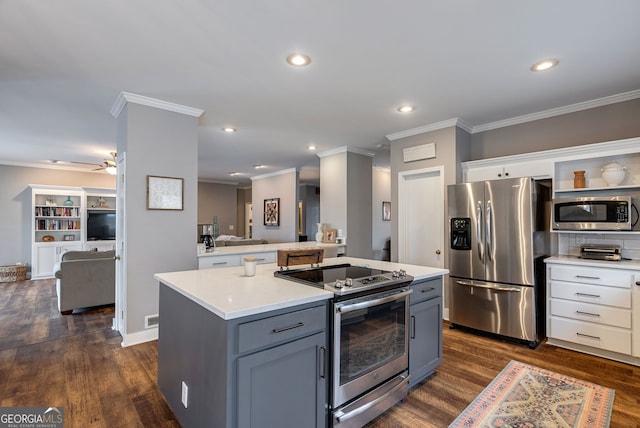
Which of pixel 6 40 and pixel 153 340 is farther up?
pixel 6 40

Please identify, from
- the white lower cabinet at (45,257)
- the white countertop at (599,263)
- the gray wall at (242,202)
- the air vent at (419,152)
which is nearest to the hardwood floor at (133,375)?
the white countertop at (599,263)

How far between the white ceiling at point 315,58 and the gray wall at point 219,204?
18.5 ft

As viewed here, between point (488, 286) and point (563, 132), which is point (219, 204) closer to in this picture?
point (488, 286)

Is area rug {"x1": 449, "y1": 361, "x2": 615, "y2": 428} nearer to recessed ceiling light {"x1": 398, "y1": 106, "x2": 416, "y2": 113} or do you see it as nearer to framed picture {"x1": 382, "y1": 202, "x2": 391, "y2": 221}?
recessed ceiling light {"x1": 398, "y1": 106, "x2": 416, "y2": 113}

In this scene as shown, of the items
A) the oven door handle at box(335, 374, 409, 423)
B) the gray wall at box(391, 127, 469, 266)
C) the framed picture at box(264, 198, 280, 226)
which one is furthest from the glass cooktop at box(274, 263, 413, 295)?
the framed picture at box(264, 198, 280, 226)

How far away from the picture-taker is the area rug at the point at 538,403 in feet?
6.65

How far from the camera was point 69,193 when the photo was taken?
24.1 feet

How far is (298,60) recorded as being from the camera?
2492 mm

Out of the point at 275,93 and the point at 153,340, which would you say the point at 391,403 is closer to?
the point at 153,340

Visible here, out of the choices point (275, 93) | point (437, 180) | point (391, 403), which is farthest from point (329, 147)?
point (391, 403)

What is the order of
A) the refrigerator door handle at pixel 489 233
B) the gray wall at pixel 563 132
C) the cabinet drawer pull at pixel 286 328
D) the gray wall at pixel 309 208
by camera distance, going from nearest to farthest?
the cabinet drawer pull at pixel 286 328
the gray wall at pixel 563 132
the refrigerator door handle at pixel 489 233
the gray wall at pixel 309 208

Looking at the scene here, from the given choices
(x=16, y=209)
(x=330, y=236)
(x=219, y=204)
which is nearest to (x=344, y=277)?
(x=330, y=236)

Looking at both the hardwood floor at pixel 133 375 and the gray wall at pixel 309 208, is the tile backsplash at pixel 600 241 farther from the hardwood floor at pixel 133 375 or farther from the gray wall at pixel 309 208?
the gray wall at pixel 309 208

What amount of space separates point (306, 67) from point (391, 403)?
262cm
